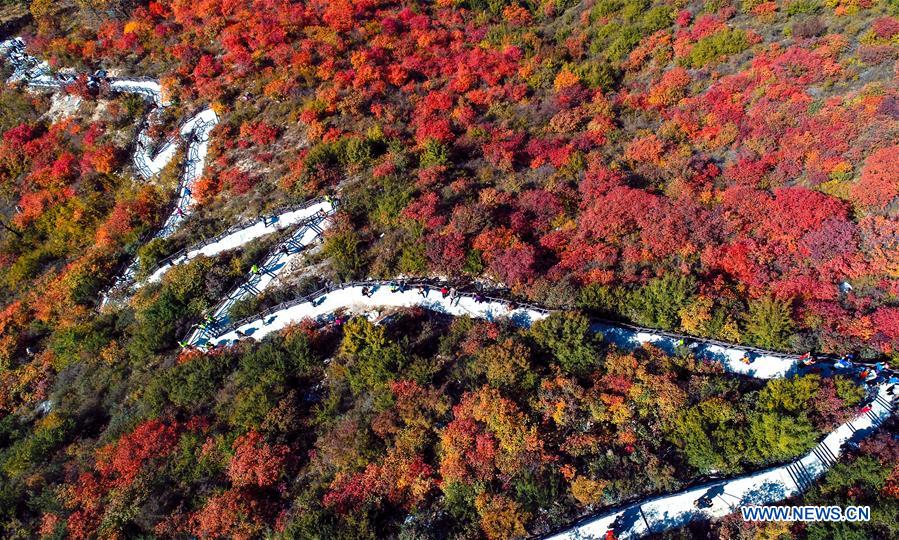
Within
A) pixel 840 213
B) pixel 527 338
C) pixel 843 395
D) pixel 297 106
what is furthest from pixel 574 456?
pixel 297 106

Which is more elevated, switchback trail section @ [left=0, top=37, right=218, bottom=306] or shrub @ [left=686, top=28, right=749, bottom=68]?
switchback trail section @ [left=0, top=37, right=218, bottom=306]

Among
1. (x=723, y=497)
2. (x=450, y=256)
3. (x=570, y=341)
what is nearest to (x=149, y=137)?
(x=450, y=256)

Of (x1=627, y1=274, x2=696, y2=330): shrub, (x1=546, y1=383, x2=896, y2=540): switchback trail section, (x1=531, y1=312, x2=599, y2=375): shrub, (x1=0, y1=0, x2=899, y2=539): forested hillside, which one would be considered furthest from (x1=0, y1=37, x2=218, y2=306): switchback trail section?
(x1=546, y1=383, x2=896, y2=540): switchback trail section

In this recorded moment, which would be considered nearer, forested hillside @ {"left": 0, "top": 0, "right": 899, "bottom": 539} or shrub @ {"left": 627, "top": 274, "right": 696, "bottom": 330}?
forested hillside @ {"left": 0, "top": 0, "right": 899, "bottom": 539}

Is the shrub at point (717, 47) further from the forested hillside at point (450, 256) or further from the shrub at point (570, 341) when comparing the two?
the shrub at point (570, 341)

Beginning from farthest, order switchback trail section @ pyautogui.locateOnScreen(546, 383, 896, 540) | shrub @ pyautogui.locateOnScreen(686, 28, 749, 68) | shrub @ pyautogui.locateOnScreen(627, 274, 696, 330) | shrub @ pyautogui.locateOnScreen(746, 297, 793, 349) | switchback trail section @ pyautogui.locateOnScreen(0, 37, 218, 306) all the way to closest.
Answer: shrub @ pyautogui.locateOnScreen(686, 28, 749, 68) < switchback trail section @ pyautogui.locateOnScreen(0, 37, 218, 306) < shrub @ pyautogui.locateOnScreen(627, 274, 696, 330) < shrub @ pyautogui.locateOnScreen(746, 297, 793, 349) < switchback trail section @ pyautogui.locateOnScreen(546, 383, 896, 540)

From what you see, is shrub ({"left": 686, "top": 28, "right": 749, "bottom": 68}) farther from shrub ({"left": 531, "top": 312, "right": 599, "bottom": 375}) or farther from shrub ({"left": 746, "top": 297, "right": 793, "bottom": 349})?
shrub ({"left": 531, "top": 312, "right": 599, "bottom": 375})

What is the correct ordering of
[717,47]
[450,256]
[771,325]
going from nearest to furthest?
[771,325] → [450,256] → [717,47]

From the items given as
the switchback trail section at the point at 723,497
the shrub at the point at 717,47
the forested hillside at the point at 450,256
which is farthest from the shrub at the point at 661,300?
the shrub at the point at 717,47

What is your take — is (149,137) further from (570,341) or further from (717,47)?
(717,47)

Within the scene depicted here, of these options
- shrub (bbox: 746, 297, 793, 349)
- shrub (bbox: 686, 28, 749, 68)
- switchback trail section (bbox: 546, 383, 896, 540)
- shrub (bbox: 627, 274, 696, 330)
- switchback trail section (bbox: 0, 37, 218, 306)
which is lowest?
switchback trail section (bbox: 546, 383, 896, 540)

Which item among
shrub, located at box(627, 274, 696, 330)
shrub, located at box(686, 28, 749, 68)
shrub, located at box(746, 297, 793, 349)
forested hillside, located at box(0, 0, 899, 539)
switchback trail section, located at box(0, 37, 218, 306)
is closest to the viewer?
forested hillside, located at box(0, 0, 899, 539)
